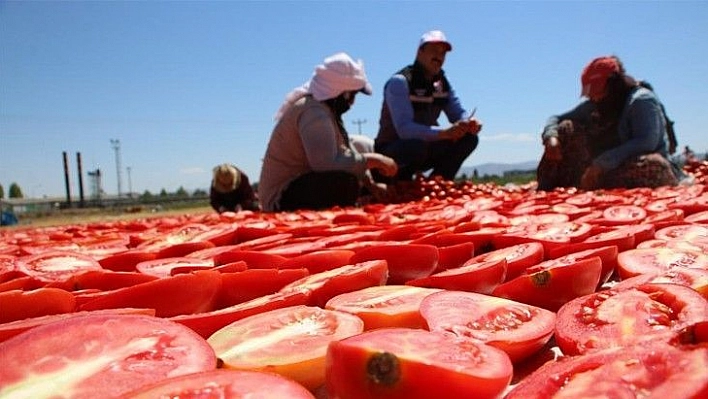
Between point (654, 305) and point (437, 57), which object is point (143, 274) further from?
point (437, 57)

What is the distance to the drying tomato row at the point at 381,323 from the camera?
64cm

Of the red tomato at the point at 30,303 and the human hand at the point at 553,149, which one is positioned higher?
the human hand at the point at 553,149

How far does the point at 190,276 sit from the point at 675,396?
0.97 m

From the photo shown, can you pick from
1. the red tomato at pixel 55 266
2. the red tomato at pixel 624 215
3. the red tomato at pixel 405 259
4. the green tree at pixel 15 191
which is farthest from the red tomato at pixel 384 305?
the green tree at pixel 15 191

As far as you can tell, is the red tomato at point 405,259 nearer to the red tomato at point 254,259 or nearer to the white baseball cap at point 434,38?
the red tomato at point 254,259

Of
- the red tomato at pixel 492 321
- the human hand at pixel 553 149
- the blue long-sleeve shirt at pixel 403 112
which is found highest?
the blue long-sleeve shirt at pixel 403 112

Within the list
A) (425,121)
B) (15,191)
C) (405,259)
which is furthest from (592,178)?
(15,191)

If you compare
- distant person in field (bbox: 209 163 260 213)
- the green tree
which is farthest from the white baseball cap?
the green tree

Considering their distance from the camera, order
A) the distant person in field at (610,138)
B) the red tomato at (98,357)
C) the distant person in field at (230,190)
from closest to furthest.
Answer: the red tomato at (98,357)
the distant person in field at (610,138)
the distant person in field at (230,190)

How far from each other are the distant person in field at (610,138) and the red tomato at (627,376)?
494 cm

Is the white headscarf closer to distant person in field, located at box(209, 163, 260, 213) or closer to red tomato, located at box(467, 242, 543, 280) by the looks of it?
distant person in field, located at box(209, 163, 260, 213)

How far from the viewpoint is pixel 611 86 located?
5312mm

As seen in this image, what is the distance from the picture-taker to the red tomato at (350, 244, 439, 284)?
1510 millimetres

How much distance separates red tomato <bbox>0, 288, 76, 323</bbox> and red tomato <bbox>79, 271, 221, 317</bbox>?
0.17 ft
